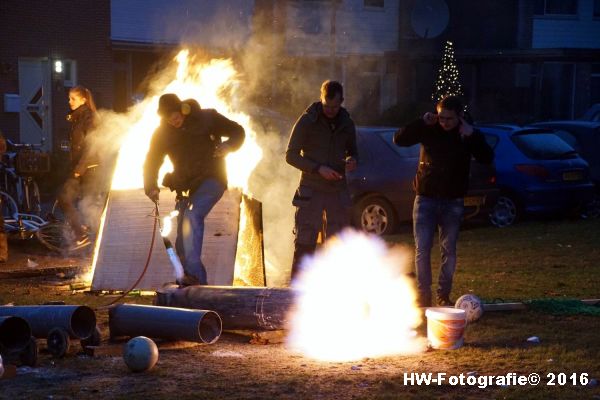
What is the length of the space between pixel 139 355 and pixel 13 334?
3.13 ft

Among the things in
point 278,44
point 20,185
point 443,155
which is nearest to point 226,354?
point 443,155

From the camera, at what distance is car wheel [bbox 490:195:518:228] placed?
16.0m

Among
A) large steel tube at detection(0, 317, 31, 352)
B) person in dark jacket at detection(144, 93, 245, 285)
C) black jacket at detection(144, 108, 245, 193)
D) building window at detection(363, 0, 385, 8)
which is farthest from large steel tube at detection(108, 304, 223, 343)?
building window at detection(363, 0, 385, 8)

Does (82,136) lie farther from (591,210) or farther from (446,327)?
(591,210)

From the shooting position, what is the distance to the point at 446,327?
23.8 feet

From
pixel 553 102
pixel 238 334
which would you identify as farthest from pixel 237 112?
pixel 553 102

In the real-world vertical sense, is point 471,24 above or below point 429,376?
above

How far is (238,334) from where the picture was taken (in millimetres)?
8086

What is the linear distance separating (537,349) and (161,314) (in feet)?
9.04

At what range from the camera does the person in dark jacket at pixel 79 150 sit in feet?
41.4

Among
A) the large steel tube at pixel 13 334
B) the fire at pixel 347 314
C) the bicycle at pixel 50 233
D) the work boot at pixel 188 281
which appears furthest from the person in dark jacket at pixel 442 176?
the bicycle at pixel 50 233

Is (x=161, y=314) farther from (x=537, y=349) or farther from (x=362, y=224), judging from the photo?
(x=362, y=224)

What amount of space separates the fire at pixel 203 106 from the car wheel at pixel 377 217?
12.0 feet

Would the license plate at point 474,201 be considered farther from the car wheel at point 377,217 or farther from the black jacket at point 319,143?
the black jacket at point 319,143
